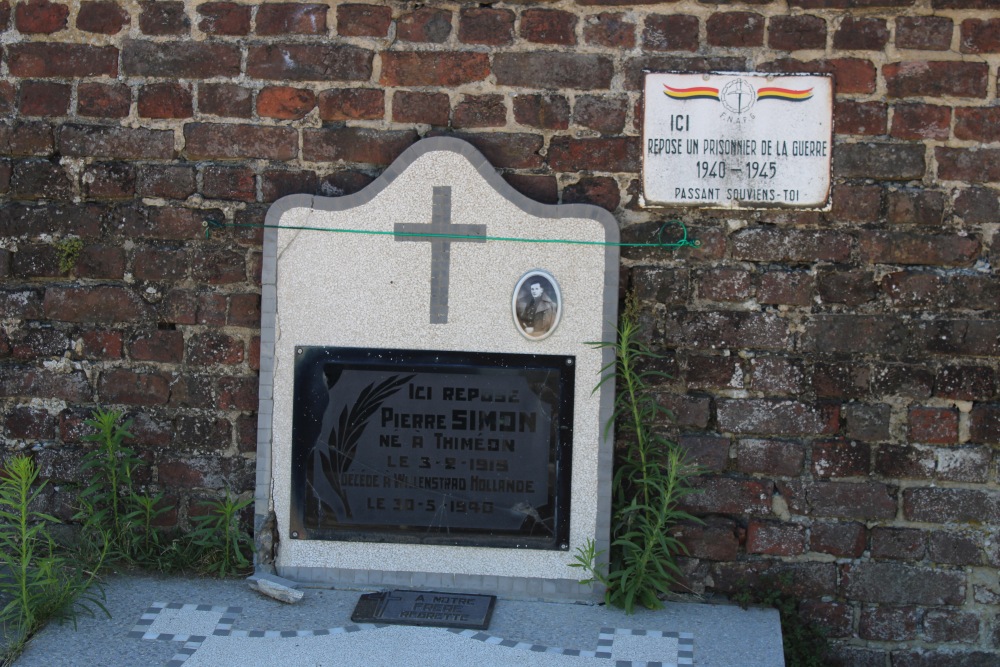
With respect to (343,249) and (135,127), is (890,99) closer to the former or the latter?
(343,249)

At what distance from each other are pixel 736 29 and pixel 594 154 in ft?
1.88

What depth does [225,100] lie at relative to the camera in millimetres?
3213

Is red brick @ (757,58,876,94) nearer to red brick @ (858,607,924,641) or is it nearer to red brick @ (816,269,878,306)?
red brick @ (816,269,878,306)

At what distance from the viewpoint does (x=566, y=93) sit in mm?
3135

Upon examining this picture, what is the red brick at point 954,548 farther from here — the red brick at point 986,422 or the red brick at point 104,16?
the red brick at point 104,16

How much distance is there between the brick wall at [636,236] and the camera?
307cm

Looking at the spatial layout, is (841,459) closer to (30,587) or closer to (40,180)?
(30,587)

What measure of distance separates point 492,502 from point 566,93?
1296mm

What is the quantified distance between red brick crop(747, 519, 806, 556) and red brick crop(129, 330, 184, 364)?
191 cm

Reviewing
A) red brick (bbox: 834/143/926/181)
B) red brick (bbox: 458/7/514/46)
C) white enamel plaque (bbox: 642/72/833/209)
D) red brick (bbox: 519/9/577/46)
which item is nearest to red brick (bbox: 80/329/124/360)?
red brick (bbox: 458/7/514/46)

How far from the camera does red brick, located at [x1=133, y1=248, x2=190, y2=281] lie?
10.6ft

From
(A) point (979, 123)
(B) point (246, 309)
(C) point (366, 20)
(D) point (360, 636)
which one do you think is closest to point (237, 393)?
(B) point (246, 309)

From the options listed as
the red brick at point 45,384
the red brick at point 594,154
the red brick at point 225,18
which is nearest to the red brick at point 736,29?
the red brick at point 594,154

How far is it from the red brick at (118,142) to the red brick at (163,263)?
12.1 inches
